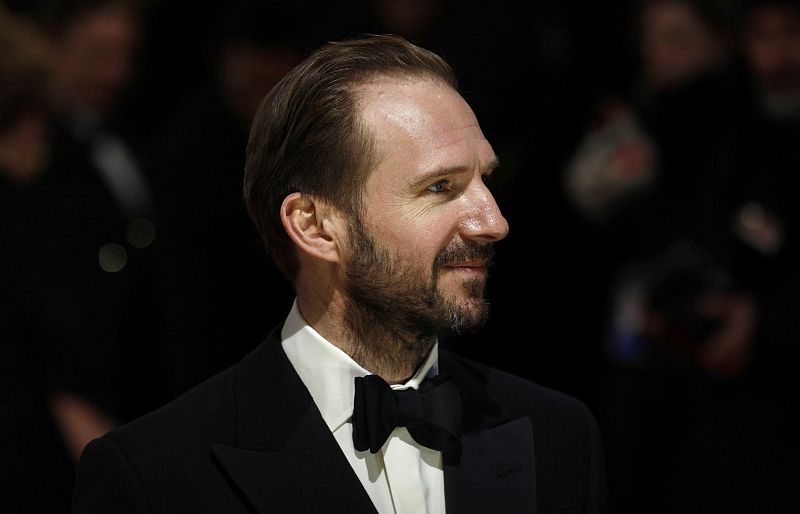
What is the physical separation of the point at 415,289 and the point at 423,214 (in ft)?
0.45

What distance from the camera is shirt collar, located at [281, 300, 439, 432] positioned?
2.35 m

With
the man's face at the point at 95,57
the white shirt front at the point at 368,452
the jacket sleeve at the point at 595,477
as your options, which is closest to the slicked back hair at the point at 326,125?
the white shirt front at the point at 368,452

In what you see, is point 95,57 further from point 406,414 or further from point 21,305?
point 406,414

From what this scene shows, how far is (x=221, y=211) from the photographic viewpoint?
4629 millimetres

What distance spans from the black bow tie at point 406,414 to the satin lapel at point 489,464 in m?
0.05

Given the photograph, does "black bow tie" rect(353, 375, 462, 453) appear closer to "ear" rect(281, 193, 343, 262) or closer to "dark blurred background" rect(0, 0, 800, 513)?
"ear" rect(281, 193, 343, 262)

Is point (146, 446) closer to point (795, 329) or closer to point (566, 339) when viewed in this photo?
point (795, 329)

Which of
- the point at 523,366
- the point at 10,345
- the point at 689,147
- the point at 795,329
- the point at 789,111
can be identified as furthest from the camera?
the point at 523,366

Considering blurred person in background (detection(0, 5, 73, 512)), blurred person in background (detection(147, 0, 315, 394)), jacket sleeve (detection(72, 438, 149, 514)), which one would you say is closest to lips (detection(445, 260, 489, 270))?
jacket sleeve (detection(72, 438, 149, 514))

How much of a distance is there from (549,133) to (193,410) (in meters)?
2.87

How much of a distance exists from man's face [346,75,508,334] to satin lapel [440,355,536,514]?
0.73ft

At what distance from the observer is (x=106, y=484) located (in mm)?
2244

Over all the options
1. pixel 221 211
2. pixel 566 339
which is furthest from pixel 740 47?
pixel 221 211

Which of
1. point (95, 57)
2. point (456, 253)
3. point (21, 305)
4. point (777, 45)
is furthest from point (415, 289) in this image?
point (95, 57)
